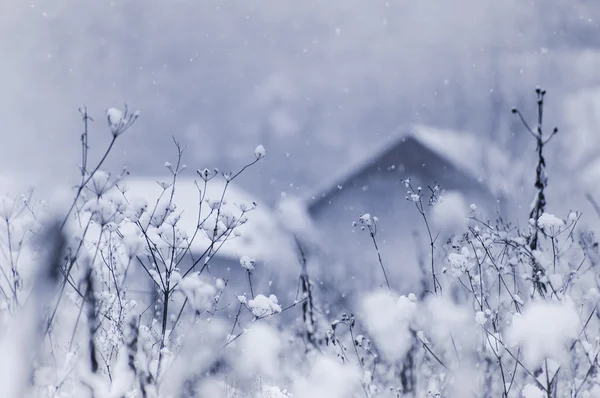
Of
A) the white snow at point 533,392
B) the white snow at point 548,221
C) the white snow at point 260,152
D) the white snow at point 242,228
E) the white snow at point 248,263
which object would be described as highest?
the white snow at point 242,228

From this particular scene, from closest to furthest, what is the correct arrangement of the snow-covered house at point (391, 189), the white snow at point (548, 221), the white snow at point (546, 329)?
1. the white snow at point (546, 329)
2. the white snow at point (548, 221)
3. the snow-covered house at point (391, 189)

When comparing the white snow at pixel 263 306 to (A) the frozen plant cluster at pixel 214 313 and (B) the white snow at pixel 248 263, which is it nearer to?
(A) the frozen plant cluster at pixel 214 313

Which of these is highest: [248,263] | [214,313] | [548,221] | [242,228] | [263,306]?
[242,228]

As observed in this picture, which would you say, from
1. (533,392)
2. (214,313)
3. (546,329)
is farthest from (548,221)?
(214,313)

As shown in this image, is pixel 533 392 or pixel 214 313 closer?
pixel 533 392

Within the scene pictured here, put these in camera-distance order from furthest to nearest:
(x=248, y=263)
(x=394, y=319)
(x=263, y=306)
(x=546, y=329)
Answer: (x=248, y=263)
(x=394, y=319)
(x=263, y=306)
(x=546, y=329)

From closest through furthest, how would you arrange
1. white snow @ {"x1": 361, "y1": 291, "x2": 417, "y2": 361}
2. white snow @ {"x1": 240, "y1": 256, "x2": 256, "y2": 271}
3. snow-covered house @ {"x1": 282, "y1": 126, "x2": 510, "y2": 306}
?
white snow @ {"x1": 361, "y1": 291, "x2": 417, "y2": 361} → white snow @ {"x1": 240, "y1": 256, "x2": 256, "y2": 271} → snow-covered house @ {"x1": 282, "y1": 126, "x2": 510, "y2": 306}

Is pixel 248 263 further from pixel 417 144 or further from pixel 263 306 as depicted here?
pixel 417 144

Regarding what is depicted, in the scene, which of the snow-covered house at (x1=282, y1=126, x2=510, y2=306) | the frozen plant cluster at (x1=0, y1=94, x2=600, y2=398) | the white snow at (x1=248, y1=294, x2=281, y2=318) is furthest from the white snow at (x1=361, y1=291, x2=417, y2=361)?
the snow-covered house at (x1=282, y1=126, x2=510, y2=306)

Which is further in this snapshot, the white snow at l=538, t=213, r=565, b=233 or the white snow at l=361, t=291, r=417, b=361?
the white snow at l=361, t=291, r=417, b=361

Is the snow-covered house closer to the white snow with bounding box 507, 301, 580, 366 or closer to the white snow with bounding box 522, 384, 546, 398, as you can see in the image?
the white snow with bounding box 522, 384, 546, 398

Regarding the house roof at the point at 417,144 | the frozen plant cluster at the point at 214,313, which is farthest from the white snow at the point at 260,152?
the house roof at the point at 417,144

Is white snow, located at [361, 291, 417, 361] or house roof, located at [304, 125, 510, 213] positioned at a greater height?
house roof, located at [304, 125, 510, 213]

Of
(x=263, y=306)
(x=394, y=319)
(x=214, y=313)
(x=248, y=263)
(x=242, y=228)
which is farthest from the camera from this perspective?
(x=242, y=228)
